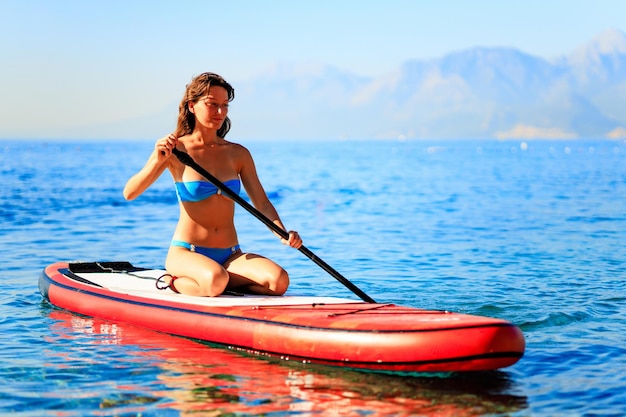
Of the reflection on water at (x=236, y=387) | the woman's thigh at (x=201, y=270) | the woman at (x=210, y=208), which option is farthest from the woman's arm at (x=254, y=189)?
the reflection on water at (x=236, y=387)

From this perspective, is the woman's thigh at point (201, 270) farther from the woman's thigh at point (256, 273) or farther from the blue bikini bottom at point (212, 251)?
the woman's thigh at point (256, 273)

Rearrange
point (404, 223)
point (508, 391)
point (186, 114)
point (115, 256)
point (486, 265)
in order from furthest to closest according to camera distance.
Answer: point (404, 223) → point (115, 256) → point (486, 265) → point (186, 114) → point (508, 391)

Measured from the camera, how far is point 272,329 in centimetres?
613

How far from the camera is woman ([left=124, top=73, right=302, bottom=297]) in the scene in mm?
6805

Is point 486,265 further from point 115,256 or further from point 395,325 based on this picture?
point 395,325

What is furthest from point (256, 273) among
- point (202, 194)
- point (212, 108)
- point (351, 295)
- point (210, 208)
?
point (351, 295)

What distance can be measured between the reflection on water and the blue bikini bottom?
0.68 m

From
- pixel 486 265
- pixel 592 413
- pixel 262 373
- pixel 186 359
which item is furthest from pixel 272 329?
pixel 486 265

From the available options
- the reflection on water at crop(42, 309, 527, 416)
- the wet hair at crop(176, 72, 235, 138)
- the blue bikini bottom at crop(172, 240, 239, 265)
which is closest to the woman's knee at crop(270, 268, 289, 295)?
the blue bikini bottom at crop(172, 240, 239, 265)

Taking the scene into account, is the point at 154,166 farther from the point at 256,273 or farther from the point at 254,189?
the point at 256,273

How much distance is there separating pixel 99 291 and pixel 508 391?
3.59 m

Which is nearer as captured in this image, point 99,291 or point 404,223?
point 99,291

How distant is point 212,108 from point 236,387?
221cm

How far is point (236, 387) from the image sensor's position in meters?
5.77
